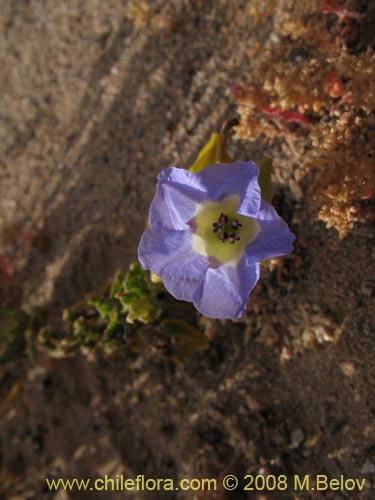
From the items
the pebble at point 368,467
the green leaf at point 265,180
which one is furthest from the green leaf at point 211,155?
the pebble at point 368,467

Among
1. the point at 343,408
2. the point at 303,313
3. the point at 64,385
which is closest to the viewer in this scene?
the point at 343,408

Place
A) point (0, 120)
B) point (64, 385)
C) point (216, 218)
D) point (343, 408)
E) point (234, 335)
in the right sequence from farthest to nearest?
point (0, 120), point (64, 385), point (234, 335), point (343, 408), point (216, 218)

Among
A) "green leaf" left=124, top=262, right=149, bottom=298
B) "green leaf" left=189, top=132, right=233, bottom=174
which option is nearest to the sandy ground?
"green leaf" left=189, top=132, right=233, bottom=174

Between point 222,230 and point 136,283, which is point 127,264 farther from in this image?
point 222,230

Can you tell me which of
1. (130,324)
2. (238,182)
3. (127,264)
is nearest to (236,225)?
(238,182)

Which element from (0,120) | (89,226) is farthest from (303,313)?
(0,120)

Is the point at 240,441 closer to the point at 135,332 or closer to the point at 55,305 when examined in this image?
the point at 135,332

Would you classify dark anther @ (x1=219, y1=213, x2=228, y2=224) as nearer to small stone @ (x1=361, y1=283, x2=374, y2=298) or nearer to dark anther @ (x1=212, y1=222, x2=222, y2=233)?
dark anther @ (x1=212, y1=222, x2=222, y2=233)
